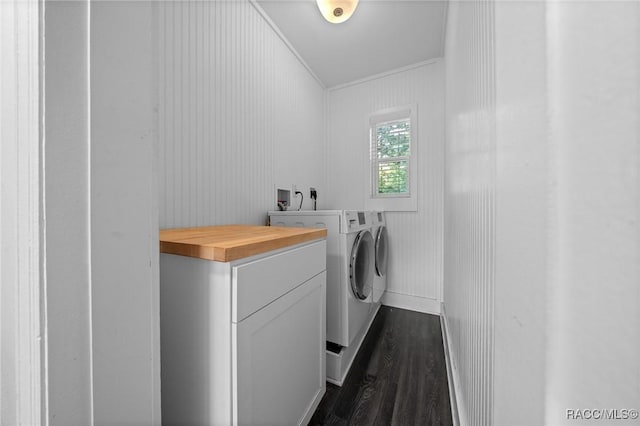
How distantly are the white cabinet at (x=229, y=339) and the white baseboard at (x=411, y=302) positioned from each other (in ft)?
6.06

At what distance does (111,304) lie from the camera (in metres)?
0.47

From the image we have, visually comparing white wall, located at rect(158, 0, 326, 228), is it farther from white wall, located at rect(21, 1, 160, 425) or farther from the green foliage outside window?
the green foliage outside window

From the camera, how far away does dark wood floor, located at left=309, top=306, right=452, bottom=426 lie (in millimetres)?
1177

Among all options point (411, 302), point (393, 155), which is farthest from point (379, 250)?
point (393, 155)

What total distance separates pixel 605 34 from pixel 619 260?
0.23 meters

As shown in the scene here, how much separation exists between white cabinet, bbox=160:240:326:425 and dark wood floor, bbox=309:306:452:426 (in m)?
0.43

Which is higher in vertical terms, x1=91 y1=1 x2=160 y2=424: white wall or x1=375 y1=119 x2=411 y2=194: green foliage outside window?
x1=375 y1=119 x2=411 y2=194: green foliage outside window

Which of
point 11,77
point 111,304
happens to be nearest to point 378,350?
point 111,304

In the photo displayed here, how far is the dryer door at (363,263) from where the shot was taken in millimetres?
1602

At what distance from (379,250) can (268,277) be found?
1603 mm

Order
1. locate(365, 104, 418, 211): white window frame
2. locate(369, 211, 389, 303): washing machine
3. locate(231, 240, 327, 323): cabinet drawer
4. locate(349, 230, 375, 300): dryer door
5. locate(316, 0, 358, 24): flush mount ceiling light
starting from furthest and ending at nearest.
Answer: locate(365, 104, 418, 211): white window frame, locate(369, 211, 389, 303): washing machine, locate(349, 230, 375, 300): dryer door, locate(316, 0, 358, 24): flush mount ceiling light, locate(231, 240, 327, 323): cabinet drawer

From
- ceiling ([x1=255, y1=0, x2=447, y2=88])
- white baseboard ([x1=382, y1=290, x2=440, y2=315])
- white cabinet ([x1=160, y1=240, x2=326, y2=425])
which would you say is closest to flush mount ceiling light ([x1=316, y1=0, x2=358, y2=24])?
ceiling ([x1=255, y1=0, x2=447, y2=88])

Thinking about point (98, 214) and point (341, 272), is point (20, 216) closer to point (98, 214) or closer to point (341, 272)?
point (98, 214)

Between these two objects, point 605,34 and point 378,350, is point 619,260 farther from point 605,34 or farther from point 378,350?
point 378,350
